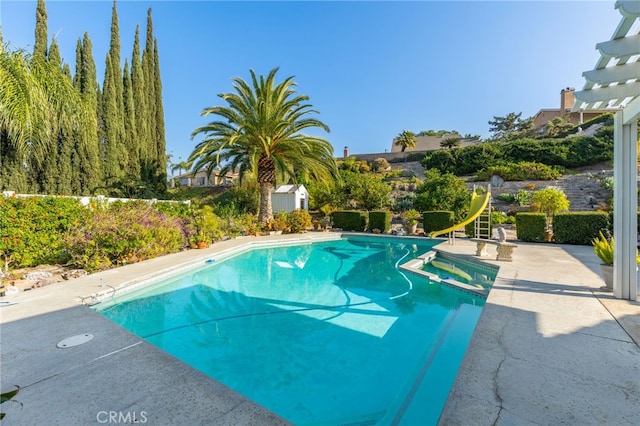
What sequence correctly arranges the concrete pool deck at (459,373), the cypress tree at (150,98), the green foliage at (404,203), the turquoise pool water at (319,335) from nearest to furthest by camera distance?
the concrete pool deck at (459,373) < the turquoise pool water at (319,335) < the cypress tree at (150,98) < the green foliage at (404,203)

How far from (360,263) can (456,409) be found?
7081mm

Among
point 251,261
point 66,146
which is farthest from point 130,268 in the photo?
point 66,146

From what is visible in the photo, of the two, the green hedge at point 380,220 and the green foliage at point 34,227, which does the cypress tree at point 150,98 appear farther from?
the green hedge at point 380,220

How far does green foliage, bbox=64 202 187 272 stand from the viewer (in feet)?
22.9

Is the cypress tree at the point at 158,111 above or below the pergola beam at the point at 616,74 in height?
above

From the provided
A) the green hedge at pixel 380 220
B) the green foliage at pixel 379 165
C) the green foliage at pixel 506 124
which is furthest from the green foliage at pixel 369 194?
the green foliage at pixel 506 124

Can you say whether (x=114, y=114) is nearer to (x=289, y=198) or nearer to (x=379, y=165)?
(x=289, y=198)

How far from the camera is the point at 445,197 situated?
51.1ft

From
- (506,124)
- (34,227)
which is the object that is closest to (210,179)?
(34,227)

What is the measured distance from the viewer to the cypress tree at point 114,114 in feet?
47.2

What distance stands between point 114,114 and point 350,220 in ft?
44.0

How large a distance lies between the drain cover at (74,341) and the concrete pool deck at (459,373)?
0.20ft

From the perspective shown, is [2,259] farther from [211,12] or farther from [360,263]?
[211,12]

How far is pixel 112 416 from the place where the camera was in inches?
80.8
